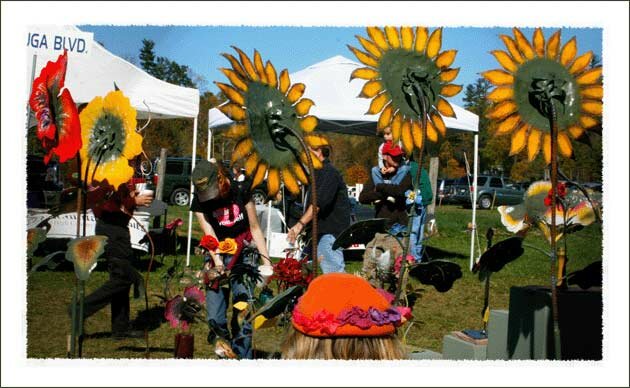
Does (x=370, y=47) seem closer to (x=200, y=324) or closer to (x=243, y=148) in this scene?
(x=243, y=148)

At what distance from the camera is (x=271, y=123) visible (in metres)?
2.27

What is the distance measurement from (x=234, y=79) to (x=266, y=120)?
0.54 feet

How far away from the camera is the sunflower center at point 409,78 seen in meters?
2.30

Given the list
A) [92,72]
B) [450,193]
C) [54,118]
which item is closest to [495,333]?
[54,118]

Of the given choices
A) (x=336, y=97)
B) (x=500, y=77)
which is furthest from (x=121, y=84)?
(x=500, y=77)

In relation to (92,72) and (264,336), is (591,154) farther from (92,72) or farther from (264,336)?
(92,72)

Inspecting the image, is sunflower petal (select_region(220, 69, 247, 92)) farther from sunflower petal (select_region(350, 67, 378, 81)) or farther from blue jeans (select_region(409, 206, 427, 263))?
blue jeans (select_region(409, 206, 427, 263))

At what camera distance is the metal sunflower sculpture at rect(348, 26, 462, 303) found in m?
2.29

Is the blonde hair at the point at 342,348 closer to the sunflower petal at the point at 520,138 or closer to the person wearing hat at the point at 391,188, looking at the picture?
the sunflower petal at the point at 520,138

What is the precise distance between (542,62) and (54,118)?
164cm

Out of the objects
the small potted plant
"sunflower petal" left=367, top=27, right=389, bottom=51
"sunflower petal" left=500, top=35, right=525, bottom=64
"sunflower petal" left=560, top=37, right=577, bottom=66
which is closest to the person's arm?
the small potted plant

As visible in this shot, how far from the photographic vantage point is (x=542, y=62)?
7.49 ft

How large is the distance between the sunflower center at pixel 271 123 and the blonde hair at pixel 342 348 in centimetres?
78

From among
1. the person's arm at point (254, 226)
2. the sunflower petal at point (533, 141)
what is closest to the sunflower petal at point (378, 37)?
the sunflower petal at point (533, 141)
